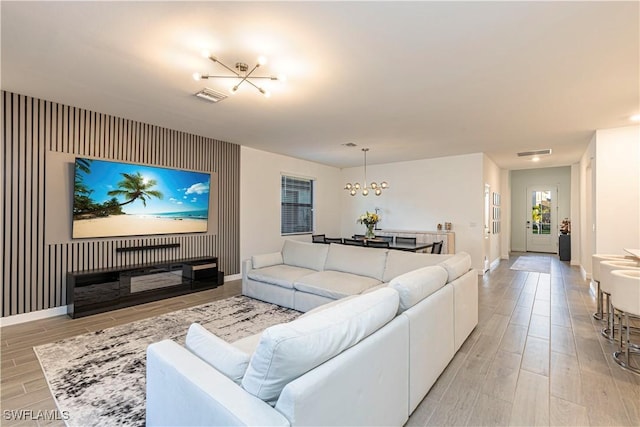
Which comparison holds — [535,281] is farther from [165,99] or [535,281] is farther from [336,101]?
[165,99]

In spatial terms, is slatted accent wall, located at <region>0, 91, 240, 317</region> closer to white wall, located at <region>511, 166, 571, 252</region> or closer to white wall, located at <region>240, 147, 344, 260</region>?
white wall, located at <region>240, 147, 344, 260</region>

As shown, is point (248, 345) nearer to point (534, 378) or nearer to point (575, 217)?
point (534, 378)

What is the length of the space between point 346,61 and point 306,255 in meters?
2.96

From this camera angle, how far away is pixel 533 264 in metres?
8.02

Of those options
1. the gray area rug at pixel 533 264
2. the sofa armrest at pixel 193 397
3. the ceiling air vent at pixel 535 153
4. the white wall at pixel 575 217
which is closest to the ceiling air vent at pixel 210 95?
the sofa armrest at pixel 193 397

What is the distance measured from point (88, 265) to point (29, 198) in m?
1.12

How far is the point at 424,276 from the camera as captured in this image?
2.36m

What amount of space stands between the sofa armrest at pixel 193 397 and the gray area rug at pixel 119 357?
69cm

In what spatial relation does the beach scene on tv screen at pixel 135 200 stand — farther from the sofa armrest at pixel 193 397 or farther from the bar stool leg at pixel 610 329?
the bar stool leg at pixel 610 329

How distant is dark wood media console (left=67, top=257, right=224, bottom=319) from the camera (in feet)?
13.0

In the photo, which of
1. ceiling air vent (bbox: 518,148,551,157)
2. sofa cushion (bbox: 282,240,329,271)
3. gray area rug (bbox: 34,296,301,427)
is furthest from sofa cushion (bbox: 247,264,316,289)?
ceiling air vent (bbox: 518,148,551,157)

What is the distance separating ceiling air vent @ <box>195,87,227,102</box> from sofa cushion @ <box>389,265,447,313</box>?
2941 mm

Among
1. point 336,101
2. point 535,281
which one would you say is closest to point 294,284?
point 336,101

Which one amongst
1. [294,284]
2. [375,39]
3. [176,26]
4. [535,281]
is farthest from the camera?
[535,281]
